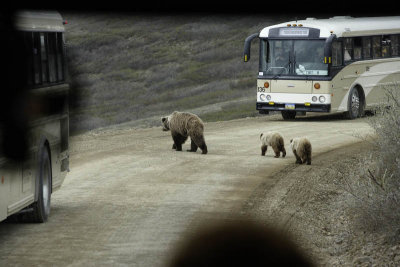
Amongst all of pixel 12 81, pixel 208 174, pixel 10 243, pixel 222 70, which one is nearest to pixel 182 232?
pixel 10 243

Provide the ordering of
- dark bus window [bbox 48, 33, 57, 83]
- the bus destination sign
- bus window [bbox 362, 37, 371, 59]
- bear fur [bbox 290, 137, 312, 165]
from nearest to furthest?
dark bus window [bbox 48, 33, 57, 83] → bear fur [bbox 290, 137, 312, 165] → the bus destination sign → bus window [bbox 362, 37, 371, 59]

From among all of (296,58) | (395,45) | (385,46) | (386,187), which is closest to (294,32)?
(296,58)

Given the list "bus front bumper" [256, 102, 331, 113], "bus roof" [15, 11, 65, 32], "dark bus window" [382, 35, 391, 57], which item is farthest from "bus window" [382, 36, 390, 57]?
"bus roof" [15, 11, 65, 32]

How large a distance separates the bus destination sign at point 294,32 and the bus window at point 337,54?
0.99 m

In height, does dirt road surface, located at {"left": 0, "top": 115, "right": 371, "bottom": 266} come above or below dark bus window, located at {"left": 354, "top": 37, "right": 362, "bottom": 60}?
below

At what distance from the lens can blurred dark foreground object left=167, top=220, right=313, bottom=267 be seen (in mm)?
7436

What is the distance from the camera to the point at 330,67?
24938 millimetres

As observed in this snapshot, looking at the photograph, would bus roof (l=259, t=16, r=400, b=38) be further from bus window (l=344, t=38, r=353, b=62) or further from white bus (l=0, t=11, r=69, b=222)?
white bus (l=0, t=11, r=69, b=222)

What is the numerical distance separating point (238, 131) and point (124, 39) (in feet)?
150

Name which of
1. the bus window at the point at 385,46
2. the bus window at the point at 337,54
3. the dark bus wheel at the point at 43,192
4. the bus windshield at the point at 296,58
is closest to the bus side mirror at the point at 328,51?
the bus windshield at the point at 296,58

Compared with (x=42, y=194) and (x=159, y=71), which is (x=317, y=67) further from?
(x=159, y=71)

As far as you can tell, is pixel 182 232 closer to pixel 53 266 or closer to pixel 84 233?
pixel 84 233

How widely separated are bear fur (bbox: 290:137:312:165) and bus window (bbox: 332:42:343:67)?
403 inches

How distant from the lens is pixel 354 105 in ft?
87.4
